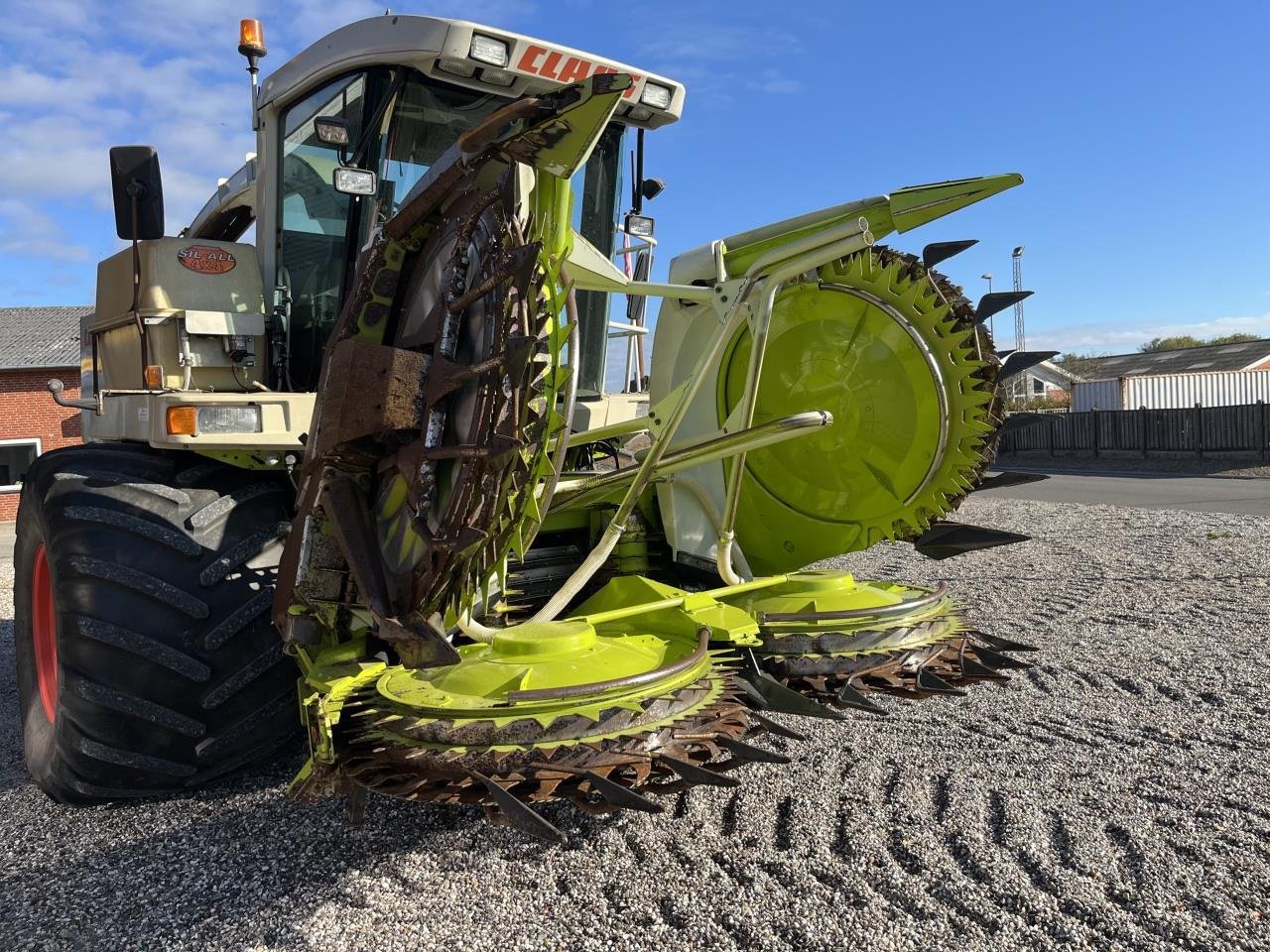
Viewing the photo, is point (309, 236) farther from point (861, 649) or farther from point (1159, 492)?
point (1159, 492)

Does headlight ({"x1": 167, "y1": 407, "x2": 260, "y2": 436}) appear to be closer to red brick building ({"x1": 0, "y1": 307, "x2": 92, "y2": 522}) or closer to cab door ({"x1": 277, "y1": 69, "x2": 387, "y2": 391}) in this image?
cab door ({"x1": 277, "y1": 69, "x2": 387, "y2": 391})

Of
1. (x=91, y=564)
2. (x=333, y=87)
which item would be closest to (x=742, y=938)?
(x=91, y=564)

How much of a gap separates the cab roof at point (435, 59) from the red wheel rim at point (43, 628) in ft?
6.81

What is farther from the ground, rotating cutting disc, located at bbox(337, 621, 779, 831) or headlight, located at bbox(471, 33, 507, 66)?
headlight, located at bbox(471, 33, 507, 66)

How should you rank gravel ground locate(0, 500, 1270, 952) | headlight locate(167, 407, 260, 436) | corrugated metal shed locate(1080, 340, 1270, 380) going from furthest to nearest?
corrugated metal shed locate(1080, 340, 1270, 380) < headlight locate(167, 407, 260, 436) < gravel ground locate(0, 500, 1270, 952)

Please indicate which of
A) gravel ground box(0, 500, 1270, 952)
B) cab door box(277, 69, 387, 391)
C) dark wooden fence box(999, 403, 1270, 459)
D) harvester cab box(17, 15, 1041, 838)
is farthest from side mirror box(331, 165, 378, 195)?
dark wooden fence box(999, 403, 1270, 459)

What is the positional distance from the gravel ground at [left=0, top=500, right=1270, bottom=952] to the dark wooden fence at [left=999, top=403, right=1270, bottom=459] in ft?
60.8

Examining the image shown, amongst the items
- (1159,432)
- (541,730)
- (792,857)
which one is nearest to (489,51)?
(541,730)

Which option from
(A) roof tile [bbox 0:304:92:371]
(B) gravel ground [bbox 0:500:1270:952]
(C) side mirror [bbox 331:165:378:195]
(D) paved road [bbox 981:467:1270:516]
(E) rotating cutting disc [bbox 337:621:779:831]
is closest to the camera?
(E) rotating cutting disc [bbox 337:621:779:831]

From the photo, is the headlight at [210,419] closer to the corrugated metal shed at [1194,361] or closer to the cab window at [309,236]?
the cab window at [309,236]

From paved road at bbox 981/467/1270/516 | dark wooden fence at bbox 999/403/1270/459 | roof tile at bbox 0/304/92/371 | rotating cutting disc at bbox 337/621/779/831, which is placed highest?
roof tile at bbox 0/304/92/371

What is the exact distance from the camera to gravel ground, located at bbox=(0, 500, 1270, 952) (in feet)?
7.40

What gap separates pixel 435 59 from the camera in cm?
315

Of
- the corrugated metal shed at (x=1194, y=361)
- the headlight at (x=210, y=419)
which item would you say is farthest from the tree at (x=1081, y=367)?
the headlight at (x=210, y=419)
